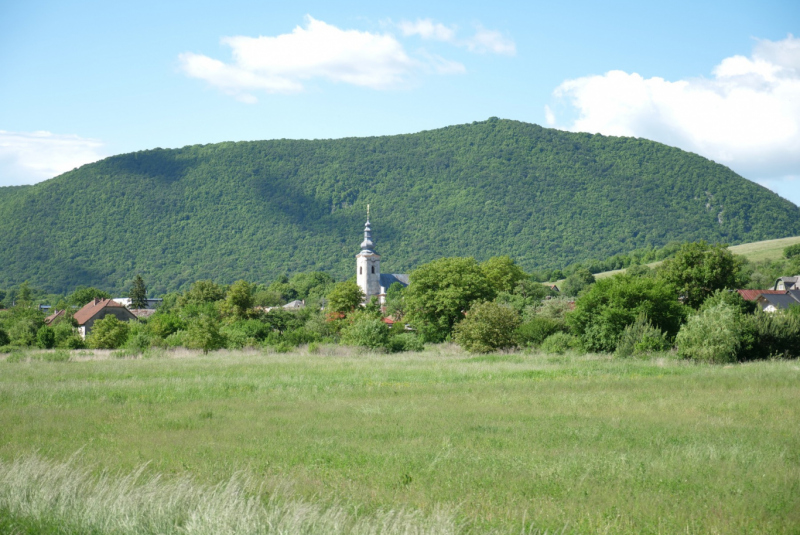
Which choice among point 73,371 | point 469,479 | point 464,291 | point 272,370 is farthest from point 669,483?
point 464,291

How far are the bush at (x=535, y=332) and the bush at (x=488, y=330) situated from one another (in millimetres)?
436

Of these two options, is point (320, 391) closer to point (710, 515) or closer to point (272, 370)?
point (272, 370)

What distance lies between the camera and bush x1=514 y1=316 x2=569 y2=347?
45.7 meters

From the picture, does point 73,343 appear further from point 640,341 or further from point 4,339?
point 640,341

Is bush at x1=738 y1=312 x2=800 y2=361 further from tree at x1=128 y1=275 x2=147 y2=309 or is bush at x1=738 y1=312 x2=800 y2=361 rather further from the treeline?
tree at x1=128 y1=275 x2=147 y2=309

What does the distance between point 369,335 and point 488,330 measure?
7.42 metres

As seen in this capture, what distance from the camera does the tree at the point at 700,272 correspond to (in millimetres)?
52875

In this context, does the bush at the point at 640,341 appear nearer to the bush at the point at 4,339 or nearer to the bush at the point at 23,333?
the bush at the point at 23,333

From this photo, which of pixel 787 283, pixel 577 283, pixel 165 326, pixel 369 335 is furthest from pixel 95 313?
pixel 787 283

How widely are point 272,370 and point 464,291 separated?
2784 cm

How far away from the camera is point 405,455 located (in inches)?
539

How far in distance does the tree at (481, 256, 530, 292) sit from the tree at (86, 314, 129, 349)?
31.1 meters

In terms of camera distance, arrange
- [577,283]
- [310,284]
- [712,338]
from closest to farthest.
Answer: [712,338] → [577,283] → [310,284]

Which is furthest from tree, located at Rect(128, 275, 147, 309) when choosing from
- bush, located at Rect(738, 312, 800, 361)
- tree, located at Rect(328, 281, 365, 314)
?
bush, located at Rect(738, 312, 800, 361)
